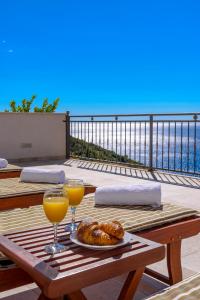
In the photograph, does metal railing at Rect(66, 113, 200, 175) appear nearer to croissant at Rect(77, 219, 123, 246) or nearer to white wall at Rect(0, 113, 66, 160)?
white wall at Rect(0, 113, 66, 160)

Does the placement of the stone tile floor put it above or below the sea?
below

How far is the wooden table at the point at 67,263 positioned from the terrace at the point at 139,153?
1.09 m

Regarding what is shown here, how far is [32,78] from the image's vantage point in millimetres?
15672

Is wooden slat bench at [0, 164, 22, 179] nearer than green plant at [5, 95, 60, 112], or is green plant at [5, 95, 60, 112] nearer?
wooden slat bench at [0, 164, 22, 179]

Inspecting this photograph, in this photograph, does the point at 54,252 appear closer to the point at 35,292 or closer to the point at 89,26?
the point at 35,292

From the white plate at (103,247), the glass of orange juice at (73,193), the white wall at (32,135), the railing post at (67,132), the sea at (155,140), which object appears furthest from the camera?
the railing post at (67,132)

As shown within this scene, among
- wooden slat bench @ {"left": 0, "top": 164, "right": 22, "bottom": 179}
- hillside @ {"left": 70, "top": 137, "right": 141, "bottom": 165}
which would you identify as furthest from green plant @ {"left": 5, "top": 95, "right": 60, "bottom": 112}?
wooden slat bench @ {"left": 0, "top": 164, "right": 22, "bottom": 179}

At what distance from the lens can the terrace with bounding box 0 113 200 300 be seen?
447cm

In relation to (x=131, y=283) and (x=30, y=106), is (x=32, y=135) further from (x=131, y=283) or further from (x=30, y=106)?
(x=131, y=283)

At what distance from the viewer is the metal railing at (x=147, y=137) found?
496 centimetres

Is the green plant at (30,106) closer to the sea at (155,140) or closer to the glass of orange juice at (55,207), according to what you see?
the sea at (155,140)

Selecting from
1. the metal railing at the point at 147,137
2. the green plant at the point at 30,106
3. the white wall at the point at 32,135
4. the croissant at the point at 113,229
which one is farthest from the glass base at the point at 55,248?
the green plant at the point at 30,106

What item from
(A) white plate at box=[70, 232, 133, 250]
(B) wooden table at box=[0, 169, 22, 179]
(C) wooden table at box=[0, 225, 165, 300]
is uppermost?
(B) wooden table at box=[0, 169, 22, 179]

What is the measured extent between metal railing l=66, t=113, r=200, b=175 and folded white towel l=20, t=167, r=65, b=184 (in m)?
1.98
